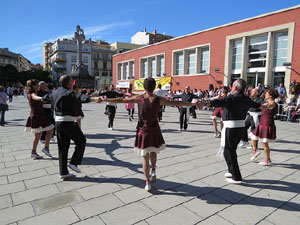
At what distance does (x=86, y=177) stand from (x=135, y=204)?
1.33m

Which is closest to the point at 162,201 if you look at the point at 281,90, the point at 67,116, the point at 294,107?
the point at 67,116

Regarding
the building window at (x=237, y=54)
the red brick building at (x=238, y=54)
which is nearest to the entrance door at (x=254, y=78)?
the red brick building at (x=238, y=54)

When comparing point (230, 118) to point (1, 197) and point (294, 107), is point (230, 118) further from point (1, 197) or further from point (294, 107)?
point (294, 107)

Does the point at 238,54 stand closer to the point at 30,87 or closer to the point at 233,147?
the point at 233,147

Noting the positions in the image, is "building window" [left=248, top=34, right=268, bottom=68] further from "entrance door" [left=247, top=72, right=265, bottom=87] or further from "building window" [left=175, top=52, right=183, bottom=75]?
"building window" [left=175, top=52, right=183, bottom=75]

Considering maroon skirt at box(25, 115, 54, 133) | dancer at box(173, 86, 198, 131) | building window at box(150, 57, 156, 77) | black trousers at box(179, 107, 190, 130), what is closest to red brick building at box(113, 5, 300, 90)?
building window at box(150, 57, 156, 77)

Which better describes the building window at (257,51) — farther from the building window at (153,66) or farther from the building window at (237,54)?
the building window at (153,66)

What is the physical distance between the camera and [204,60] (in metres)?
22.1

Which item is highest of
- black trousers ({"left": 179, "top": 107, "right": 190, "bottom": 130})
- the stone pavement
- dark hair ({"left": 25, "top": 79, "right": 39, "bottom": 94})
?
dark hair ({"left": 25, "top": 79, "right": 39, "bottom": 94})

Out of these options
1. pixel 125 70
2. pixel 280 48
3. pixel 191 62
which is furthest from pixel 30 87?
pixel 125 70

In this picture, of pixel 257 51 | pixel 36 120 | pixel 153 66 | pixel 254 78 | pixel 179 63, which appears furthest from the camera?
pixel 153 66

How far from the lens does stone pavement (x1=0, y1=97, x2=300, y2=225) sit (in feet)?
8.79

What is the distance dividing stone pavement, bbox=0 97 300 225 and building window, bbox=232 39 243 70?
50.5 ft

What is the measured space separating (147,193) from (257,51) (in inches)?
718
